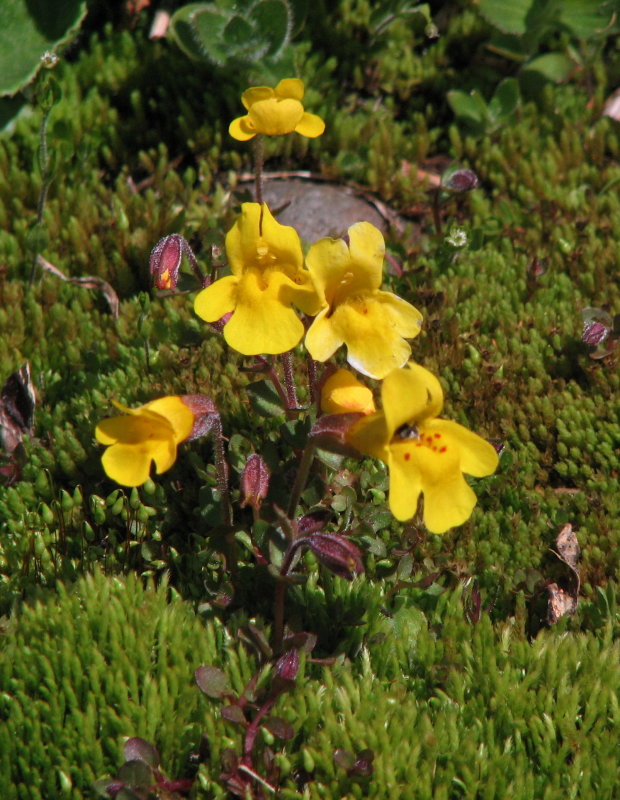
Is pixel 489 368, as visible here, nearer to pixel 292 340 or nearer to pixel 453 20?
A: pixel 292 340

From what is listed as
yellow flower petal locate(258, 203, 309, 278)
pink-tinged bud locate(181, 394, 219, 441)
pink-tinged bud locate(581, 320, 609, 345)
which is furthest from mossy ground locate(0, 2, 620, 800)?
yellow flower petal locate(258, 203, 309, 278)

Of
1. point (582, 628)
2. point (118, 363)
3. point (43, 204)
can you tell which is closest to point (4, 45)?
point (43, 204)

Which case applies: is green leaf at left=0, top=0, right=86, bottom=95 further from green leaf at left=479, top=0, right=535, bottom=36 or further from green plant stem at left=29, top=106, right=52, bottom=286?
green leaf at left=479, top=0, right=535, bottom=36

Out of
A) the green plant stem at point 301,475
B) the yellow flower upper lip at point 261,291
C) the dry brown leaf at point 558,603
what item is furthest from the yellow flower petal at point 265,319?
the dry brown leaf at point 558,603

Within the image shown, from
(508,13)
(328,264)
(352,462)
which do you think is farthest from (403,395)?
(508,13)

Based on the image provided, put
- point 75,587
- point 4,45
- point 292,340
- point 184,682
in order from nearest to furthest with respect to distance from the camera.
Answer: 1. point 292,340
2. point 184,682
3. point 75,587
4. point 4,45

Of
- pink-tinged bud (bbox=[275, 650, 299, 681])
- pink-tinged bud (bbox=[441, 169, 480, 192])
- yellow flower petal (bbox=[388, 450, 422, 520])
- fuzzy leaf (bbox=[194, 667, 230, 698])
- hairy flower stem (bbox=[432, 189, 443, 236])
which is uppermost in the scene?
yellow flower petal (bbox=[388, 450, 422, 520])
